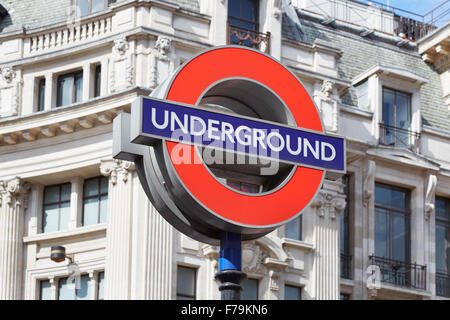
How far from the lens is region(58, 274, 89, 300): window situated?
33625 millimetres

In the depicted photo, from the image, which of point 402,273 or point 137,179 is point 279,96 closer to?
point 137,179

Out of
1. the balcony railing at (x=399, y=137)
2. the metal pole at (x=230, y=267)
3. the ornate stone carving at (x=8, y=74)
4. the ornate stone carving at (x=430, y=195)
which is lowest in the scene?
the metal pole at (x=230, y=267)

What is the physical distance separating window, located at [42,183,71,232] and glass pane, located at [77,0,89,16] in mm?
5156

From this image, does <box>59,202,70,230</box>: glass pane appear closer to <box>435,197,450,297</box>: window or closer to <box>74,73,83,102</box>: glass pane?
<box>74,73,83,102</box>: glass pane

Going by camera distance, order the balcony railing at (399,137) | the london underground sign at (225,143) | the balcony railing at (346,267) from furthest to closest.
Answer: the balcony railing at (399,137), the balcony railing at (346,267), the london underground sign at (225,143)

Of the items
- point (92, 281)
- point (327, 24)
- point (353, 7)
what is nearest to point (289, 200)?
point (92, 281)

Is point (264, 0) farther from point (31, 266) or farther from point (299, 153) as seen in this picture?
point (299, 153)

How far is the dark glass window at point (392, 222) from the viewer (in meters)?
37.9

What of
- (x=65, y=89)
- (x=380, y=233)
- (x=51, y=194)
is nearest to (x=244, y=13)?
(x=65, y=89)

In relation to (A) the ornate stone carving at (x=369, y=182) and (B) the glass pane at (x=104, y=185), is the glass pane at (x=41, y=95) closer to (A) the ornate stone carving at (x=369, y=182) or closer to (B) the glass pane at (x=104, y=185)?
(B) the glass pane at (x=104, y=185)

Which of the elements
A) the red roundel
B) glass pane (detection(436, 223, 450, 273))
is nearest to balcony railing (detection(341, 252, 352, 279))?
glass pane (detection(436, 223, 450, 273))

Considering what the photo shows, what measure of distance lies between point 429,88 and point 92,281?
49.1 feet

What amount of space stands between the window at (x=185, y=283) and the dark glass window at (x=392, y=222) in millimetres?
7306

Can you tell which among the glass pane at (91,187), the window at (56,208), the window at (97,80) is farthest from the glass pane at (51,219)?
the window at (97,80)
